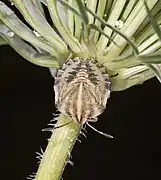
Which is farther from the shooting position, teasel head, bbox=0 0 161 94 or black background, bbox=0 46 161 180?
Result: black background, bbox=0 46 161 180

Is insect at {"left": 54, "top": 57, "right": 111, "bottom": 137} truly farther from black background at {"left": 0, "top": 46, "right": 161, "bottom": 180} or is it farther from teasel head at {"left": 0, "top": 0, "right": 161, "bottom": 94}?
black background at {"left": 0, "top": 46, "right": 161, "bottom": 180}

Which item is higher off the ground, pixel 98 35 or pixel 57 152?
pixel 98 35

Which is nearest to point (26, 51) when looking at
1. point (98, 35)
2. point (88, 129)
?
point (98, 35)

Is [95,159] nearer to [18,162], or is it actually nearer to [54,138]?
[18,162]

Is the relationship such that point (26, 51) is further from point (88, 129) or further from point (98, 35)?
point (88, 129)

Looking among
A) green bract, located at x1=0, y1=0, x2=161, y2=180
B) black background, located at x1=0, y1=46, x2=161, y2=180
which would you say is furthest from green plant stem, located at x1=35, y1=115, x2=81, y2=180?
black background, located at x1=0, y1=46, x2=161, y2=180

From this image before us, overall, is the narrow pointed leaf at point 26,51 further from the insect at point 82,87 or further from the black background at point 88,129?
the black background at point 88,129
